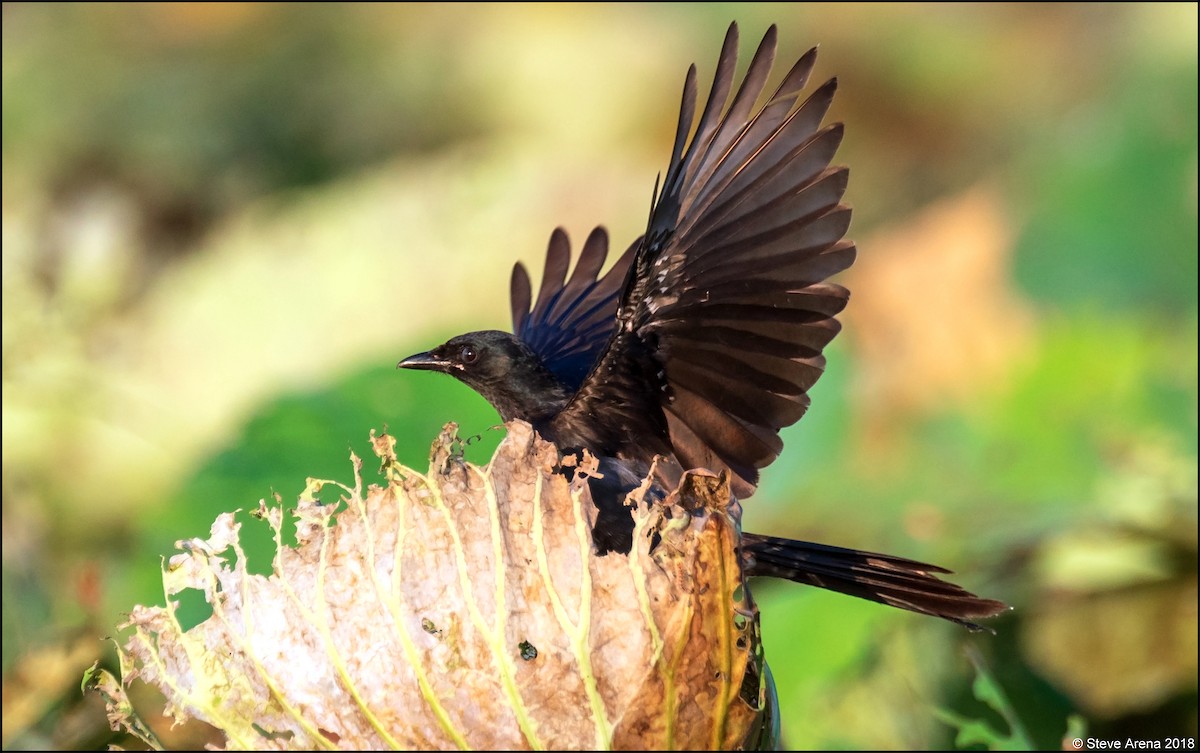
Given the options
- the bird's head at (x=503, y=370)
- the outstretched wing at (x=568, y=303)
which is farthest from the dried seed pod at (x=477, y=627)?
the outstretched wing at (x=568, y=303)

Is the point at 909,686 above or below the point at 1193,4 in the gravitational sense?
below

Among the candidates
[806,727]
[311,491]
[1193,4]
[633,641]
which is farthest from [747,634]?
[1193,4]

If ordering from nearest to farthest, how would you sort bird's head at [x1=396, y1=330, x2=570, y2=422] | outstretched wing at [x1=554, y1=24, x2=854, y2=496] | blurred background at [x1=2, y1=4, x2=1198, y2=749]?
outstretched wing at [x1=554, y1=24, x2=854, y2=496], bird's head at [x1=396, y1=330, x2=570, y2=422], blurred background at [x1=2, y1=4, x2=1198, y2=749]

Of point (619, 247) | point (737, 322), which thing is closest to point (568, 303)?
point (737, 322)

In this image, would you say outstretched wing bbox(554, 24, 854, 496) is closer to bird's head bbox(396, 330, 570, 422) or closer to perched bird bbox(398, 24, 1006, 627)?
perched bird bbox(398, 24, 1006, 627)

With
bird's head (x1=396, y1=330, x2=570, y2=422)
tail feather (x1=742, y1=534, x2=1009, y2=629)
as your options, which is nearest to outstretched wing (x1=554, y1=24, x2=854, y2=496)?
tail feather (x1=742, y1=534, x2=1009, y2=629)

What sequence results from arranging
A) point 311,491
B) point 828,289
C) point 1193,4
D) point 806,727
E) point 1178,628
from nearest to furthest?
point 311,491 → point 828,289 → point 806,727 → point 1178,628 → point 1193,4

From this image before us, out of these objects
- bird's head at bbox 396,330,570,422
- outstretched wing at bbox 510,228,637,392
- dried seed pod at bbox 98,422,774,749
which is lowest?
dried seed pod at bbox 98,422,774,749

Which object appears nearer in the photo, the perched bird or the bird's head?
the perched bird

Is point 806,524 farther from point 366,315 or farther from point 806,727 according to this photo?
point 366,315
